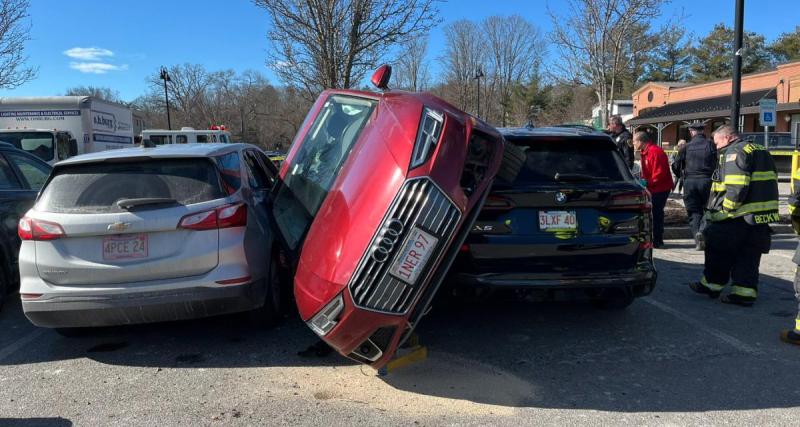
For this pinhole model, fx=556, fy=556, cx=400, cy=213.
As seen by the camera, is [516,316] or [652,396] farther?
[516,316]

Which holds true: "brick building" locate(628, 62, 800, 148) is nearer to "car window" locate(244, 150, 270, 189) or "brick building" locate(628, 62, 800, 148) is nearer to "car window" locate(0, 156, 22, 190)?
"car window" locate(244, 150, 270, 189)

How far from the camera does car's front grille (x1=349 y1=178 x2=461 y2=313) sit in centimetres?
298

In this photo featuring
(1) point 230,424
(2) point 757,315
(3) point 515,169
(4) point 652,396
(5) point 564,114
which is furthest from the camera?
(5) point 564,114

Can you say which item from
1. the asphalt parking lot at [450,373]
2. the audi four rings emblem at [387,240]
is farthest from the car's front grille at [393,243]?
the asphalt parking lot at [450,373]

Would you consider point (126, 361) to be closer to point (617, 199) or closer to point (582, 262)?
point (582, 262)

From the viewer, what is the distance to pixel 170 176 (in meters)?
4.04

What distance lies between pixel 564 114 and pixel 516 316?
156 feet

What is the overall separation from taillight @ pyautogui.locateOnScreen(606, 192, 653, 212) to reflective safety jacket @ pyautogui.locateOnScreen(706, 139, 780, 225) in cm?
165

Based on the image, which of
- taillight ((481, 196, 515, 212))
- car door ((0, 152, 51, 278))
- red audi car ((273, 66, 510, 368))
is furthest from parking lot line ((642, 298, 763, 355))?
car door ((0, 152, 51, 278))

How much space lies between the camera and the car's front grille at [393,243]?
2982 millimetres

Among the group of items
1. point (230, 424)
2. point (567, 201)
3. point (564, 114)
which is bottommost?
point (230, 424)

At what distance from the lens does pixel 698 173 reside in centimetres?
780

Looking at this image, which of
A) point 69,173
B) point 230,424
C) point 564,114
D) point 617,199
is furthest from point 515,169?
point 564,114

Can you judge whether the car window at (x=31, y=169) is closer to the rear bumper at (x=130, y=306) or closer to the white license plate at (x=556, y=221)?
the rear bumper at (x=130, y=306)
